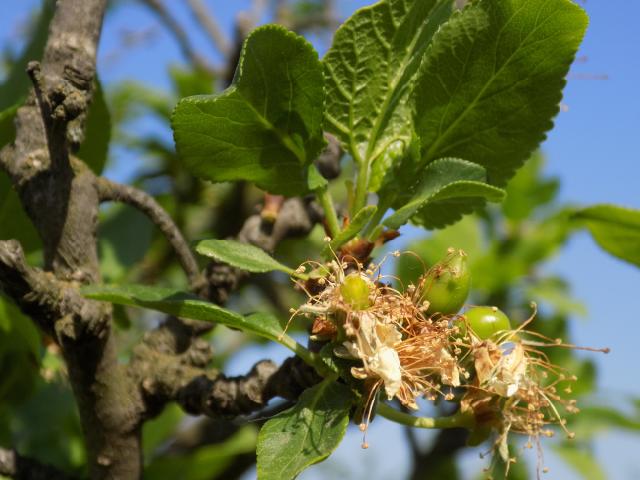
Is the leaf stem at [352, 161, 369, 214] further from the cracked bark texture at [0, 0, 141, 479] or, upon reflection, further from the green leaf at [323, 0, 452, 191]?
the cracked bark texture at [0, 0, 141, 479]

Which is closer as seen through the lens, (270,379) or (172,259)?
(270,379)

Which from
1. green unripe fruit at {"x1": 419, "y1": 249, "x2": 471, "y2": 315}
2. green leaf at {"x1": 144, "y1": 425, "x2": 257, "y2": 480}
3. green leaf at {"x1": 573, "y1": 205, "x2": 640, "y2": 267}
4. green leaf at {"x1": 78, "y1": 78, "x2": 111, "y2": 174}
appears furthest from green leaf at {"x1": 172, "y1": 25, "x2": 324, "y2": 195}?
green leaf at {"x1": 144, "y1": 425, "x2": 257, "y2": 480}

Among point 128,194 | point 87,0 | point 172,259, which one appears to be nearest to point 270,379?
point 128,194

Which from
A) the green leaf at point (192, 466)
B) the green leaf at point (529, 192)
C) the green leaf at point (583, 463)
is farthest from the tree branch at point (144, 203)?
the green leaf at point (583, 463)

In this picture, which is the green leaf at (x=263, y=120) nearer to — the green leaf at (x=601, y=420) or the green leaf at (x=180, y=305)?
the green leaf at (x=180, y=305)

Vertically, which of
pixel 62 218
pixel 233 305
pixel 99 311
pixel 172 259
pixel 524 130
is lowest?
pixel 233 305

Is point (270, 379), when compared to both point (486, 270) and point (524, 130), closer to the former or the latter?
point (524, 130)
